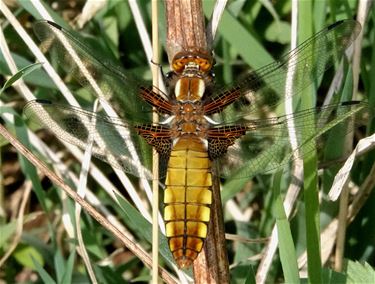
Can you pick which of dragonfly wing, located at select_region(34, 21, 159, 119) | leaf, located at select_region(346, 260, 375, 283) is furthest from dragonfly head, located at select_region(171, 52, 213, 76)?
leaf, located at select_region(346, 260, 375, 283)

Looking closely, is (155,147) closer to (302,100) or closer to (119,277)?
(302,100)

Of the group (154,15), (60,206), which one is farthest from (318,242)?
(60,206)

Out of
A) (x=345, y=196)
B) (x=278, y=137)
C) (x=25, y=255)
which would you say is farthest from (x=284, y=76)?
(x=25, y=255)

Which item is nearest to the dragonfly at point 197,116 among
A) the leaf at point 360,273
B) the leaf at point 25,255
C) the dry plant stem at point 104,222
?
the dry plant stem at point 104,222

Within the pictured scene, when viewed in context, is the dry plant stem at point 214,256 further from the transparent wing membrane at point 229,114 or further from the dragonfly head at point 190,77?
the dragonfly head at point 190,77

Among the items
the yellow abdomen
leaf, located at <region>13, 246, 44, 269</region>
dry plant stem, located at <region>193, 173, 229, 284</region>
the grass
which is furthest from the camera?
leaf, located at <region>13, 246, 44, 269</region>

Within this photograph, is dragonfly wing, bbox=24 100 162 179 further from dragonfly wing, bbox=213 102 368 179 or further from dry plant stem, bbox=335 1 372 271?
dry plant stem, bbox=335 1 372 271

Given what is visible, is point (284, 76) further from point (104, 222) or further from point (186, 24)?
point (104, 222)
